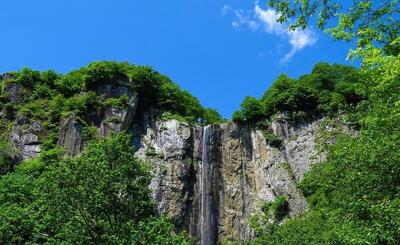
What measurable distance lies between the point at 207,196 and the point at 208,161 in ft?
10.5

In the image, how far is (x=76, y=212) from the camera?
1989 cm

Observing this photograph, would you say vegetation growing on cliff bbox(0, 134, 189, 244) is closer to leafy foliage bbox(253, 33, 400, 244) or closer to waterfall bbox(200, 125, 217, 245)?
leafy foliage bbox(253, 33, 400, 244)

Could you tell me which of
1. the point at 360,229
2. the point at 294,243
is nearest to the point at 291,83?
the point at 294,243

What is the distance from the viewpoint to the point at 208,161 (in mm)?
37844

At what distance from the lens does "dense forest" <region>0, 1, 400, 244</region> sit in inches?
448

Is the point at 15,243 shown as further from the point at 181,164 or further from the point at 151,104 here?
the point at 151,104

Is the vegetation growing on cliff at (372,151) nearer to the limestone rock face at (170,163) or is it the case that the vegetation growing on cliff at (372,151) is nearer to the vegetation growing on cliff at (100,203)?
the vegetation growing on cliff at (100,203)

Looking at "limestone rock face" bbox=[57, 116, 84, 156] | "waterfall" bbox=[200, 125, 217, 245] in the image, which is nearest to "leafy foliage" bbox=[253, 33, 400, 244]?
"waterfall" bbox=[200, 125, 217, 245]

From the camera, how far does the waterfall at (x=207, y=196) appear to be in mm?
34094

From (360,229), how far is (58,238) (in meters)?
13.5

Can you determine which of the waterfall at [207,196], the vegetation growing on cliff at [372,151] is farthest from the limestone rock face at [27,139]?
the vegetation growing on cliff at [372,151]

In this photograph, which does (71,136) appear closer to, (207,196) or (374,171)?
(207,196)

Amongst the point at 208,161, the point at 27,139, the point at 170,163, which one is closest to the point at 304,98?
the point at 208,161

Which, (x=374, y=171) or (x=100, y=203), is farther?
(x=100, y=203)
